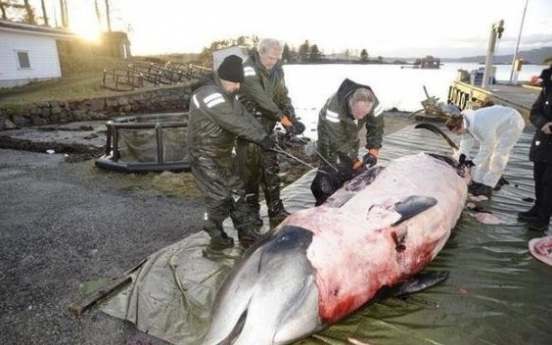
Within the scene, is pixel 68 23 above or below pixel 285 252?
above

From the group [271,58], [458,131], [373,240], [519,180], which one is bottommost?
[519,180]

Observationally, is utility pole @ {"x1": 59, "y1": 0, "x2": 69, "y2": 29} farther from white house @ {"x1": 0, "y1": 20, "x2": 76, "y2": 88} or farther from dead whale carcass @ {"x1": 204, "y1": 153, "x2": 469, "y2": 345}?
dead whale carcass @ {"x1": 204, "y1": 153, "x2": 469, "y2": 345}

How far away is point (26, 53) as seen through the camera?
71.2ft

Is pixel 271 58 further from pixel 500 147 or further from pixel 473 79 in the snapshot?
pixel 473 79

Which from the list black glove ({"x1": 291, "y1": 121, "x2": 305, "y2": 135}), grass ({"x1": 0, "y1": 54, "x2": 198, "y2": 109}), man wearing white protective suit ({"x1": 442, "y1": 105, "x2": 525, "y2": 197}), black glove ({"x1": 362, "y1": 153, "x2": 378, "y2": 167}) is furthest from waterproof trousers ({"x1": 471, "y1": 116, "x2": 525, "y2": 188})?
grass ({"x1": 0, "y1": 54, "x2": 198, "y2": 109})

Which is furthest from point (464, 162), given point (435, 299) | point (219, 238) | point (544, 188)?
point (219, 238)

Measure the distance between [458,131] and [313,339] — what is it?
375 centimetres

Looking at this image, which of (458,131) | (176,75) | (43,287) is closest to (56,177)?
(43,287)

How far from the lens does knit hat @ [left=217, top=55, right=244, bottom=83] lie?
395 cm

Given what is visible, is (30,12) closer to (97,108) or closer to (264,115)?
(97,108)

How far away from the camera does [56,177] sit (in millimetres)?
7961

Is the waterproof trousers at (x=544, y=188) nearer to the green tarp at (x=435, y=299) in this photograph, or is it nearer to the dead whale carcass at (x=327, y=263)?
the green tarp at (x=435, y=299)

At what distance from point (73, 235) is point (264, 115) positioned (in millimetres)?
3061

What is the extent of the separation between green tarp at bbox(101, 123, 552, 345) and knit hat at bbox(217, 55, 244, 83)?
193 cm
